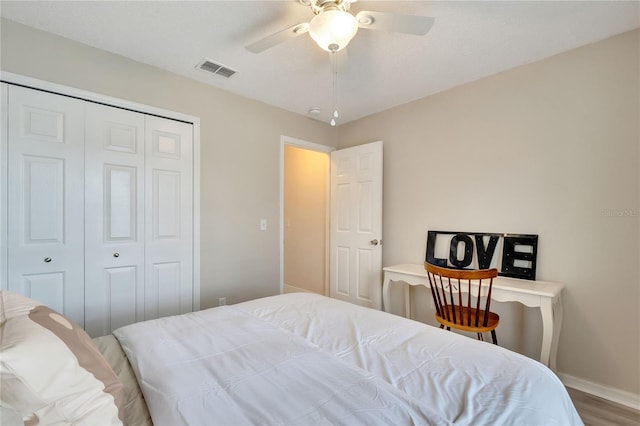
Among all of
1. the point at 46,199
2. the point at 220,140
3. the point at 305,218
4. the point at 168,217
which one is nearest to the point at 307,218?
the point at 305,218

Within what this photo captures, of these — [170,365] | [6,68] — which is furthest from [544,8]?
[6,68]

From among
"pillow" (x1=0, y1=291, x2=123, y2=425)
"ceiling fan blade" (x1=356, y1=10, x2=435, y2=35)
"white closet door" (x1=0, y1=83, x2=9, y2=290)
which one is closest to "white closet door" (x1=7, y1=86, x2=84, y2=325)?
"white closet door" (x1=0, y1=83, x2=9, y2=290)

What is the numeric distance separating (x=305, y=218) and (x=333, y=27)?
10.1 feet

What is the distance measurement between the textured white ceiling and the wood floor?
2.39 metres

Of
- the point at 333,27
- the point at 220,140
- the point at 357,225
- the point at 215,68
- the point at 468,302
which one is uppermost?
the point at 215,68

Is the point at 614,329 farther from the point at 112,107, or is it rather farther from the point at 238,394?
the point at 112,107

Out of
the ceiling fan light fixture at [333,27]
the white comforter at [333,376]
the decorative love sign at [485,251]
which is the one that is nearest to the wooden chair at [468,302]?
the decorative love sign at [485,251]

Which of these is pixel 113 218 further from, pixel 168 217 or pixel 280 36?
pixel 280 36

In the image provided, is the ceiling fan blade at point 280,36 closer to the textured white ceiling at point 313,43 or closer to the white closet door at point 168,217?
the textured white ceiling at point 313,43

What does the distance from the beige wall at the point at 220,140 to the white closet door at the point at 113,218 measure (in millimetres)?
261

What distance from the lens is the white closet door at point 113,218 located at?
A: 6.95 ft

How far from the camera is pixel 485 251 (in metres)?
2.47

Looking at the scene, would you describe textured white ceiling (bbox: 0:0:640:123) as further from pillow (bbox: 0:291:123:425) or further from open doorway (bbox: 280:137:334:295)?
pillow (bbox: 0:291:123:425)

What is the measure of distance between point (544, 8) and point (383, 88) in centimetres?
124
